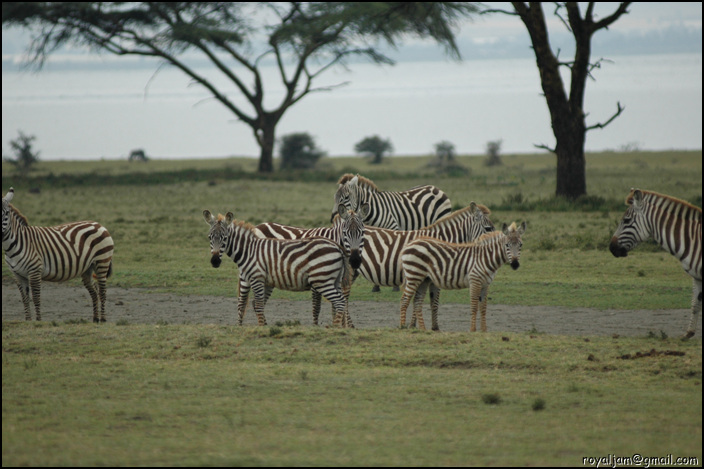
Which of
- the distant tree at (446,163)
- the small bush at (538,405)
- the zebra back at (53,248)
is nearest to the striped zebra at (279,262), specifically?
the zebra back at (53,248)

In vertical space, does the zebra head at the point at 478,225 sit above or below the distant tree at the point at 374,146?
below

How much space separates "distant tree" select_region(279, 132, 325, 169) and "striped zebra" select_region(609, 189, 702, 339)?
139 ft

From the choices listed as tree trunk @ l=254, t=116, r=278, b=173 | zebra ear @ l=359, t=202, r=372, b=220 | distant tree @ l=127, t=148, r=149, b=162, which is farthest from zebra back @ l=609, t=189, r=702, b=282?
distant tree @ l=127, t=148, r=149, b=162

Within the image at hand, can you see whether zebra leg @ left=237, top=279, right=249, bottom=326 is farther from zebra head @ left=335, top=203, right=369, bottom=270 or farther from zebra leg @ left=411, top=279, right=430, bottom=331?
zebra leg @ left=411, top=279, right=430, bottom=331

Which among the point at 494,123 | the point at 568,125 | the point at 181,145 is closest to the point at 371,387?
the point at 568,125

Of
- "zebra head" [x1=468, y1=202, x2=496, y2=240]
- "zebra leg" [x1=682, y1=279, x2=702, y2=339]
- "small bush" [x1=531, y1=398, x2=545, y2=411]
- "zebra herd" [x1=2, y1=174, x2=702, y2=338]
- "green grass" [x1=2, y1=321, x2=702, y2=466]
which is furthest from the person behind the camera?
"zebra head" [x1=468, y1=202, x2=496, y2=240]

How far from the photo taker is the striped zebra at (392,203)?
15.9 meters

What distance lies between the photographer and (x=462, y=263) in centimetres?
1150

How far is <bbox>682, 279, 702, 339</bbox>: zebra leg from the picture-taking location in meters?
10.5

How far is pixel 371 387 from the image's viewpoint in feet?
28.7

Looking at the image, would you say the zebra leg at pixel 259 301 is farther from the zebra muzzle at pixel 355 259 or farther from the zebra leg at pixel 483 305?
the zebra leg at pixel 483 305

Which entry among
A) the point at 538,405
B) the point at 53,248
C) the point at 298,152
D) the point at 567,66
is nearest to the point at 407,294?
the point at 538,405

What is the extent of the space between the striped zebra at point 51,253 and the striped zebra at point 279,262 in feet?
7.12

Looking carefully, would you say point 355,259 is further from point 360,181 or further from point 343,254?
point 360,181
